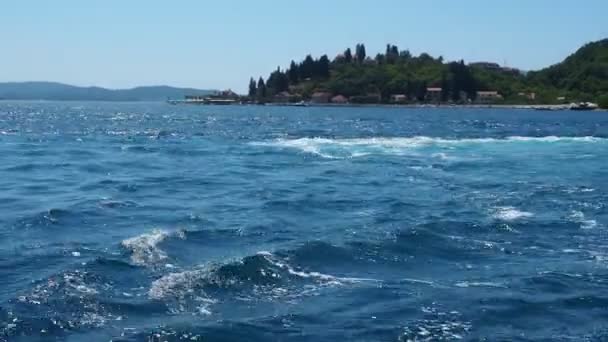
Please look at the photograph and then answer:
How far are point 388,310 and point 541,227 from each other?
9771 millimetres

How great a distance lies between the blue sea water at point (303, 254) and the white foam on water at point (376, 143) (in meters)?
11.3

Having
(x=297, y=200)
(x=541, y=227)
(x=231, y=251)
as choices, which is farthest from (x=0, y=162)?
(x=541, y=227)

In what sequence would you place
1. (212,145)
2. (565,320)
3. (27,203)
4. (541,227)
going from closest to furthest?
(565,320) → (541,227) → (27,203) → (212,145)

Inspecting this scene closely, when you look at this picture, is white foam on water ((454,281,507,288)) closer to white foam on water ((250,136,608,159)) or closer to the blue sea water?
the blue sea water

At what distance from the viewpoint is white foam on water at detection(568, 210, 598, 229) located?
2250cm

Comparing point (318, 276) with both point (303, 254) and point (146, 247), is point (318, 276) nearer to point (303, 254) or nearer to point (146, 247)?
point (303, 254)

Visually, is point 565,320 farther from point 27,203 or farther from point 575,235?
point 27,203

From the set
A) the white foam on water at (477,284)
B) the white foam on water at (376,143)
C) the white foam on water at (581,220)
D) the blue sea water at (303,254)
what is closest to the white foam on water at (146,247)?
the blue sea water at (303,254)

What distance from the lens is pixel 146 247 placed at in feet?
61.3

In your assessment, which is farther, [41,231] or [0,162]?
[0,162]

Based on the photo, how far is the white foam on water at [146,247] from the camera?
17453 mm

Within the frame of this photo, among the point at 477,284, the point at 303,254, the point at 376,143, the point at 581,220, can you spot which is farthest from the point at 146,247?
the point at 376,143

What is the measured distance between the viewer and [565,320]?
13.8 meters

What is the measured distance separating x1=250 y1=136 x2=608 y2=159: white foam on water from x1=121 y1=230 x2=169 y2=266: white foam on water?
2589 cm
